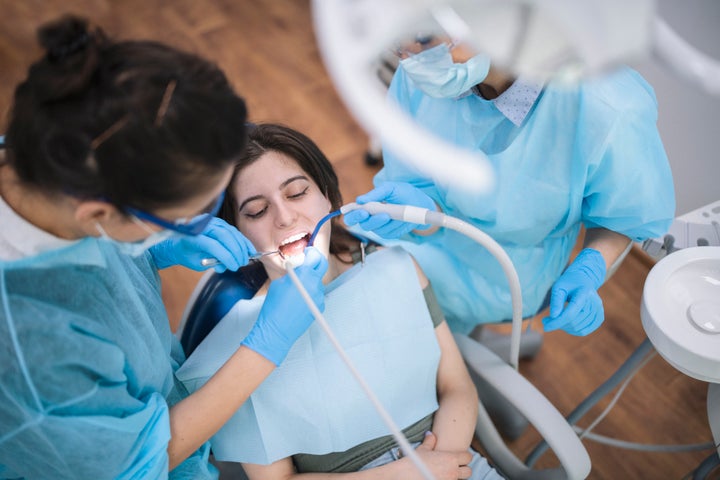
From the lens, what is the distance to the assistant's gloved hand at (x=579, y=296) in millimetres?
1298

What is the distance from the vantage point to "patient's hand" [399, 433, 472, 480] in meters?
1.29

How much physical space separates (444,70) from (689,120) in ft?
3.80

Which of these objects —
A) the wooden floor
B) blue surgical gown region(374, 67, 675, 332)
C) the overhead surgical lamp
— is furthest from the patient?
the overhead surgical lamp

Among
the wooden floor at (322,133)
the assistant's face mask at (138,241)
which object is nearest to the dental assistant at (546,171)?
the assistant's face mask at (138,241)

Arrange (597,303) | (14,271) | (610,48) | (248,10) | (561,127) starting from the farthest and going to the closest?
(248,10) → (597,303) → (561,127) → (14,271) → (610,48)

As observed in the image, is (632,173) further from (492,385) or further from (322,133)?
(322,133)

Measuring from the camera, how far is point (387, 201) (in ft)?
4.55

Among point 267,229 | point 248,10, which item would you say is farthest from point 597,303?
point 248,10

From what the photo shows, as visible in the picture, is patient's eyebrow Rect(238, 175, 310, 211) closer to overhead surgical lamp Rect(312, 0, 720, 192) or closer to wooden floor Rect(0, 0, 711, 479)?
wooden floor Rect(0, 0, 711, 479)

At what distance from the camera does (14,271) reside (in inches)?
36.1

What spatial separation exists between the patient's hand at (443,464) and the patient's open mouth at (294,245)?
512mm

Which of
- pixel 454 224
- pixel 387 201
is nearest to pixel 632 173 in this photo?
pixel 454 224

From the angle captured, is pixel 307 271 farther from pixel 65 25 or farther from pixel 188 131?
pixel 65 25

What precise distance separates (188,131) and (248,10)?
2.56m
